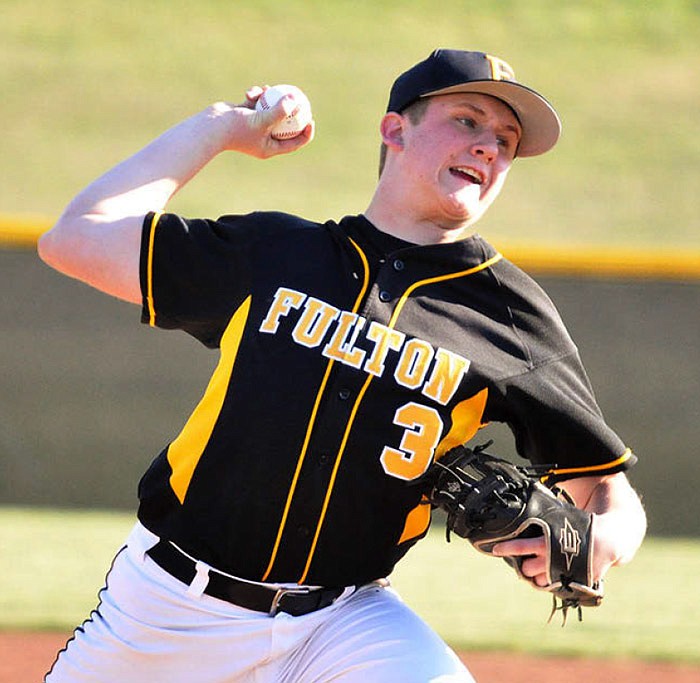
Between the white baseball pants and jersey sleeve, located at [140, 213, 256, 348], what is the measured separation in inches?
19.7

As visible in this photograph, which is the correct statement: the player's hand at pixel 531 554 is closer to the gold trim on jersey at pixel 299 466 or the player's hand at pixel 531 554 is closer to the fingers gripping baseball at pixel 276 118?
the gold trim on jersey at pixel 299 466

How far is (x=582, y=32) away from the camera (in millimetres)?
17688

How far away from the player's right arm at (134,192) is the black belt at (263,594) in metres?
0.61

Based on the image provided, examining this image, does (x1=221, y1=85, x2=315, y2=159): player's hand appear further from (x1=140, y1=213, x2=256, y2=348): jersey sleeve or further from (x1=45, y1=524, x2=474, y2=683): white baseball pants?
(x1=45, y1=524, x2=474, y2=683): white baseball pants

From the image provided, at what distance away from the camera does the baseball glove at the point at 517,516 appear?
8.68ft

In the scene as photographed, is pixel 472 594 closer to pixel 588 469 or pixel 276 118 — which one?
pixel 588 469

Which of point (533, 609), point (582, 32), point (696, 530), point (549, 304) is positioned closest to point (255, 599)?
point (549, 304)

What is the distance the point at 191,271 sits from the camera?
Result: 2844 millimetres

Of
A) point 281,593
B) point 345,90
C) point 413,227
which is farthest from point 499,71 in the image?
point 345,90

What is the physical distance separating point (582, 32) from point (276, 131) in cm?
1544

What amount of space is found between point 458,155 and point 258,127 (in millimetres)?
458

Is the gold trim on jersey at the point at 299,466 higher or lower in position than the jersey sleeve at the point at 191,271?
lower

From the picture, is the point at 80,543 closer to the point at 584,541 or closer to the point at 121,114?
the point at 584,541

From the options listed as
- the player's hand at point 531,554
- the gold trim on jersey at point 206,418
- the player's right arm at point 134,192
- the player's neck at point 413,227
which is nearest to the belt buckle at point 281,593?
the gold trim on jersey at point 206,418
